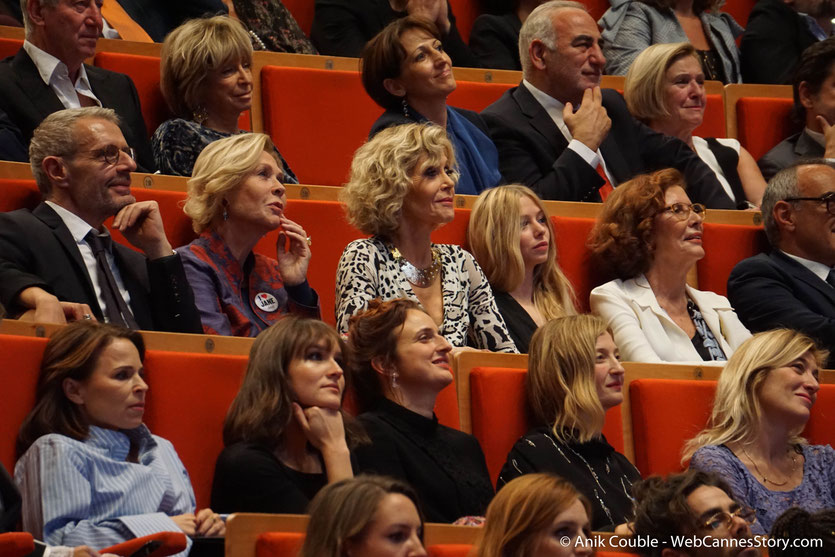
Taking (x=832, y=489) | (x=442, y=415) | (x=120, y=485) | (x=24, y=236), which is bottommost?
(x=832, y=489)

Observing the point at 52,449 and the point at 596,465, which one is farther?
the point at 596,465

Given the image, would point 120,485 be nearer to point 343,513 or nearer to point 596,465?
point 343,513

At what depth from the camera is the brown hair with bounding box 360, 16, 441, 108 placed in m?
2.08

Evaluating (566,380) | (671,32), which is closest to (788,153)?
(671,32)

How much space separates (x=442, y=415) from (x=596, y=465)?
0.18 metres

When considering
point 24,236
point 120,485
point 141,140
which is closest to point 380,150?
point 141,140

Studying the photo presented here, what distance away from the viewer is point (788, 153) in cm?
239

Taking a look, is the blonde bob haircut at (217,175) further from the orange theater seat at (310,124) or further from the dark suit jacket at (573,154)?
the dark suit jacket at (573,154)

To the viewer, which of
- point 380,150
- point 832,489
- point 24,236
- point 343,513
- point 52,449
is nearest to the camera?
point 343,513

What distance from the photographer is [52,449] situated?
4.20 ft

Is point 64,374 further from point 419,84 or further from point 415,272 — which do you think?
point 419,84

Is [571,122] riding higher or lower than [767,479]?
higher

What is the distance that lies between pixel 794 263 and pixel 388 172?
62cm

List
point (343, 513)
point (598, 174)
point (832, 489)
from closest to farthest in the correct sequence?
point (343, 513), point (832, 489), point (598, 174)
